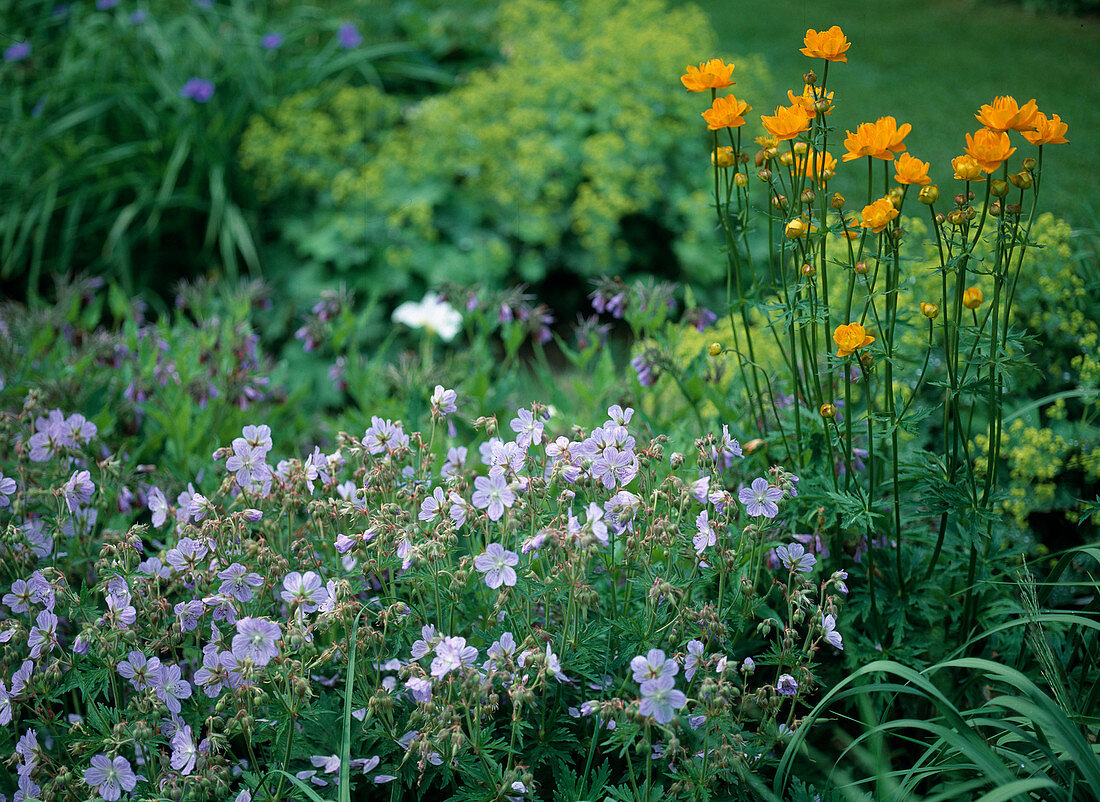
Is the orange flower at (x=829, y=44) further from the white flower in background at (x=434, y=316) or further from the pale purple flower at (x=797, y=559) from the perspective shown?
the white flower in background at (x=434, y=316)

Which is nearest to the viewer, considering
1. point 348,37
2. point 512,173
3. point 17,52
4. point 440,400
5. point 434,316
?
point 440,400

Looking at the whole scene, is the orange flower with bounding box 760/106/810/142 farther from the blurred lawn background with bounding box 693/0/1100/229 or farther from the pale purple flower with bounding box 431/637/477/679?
the pale purple flower with bounding box 431/637/477/679

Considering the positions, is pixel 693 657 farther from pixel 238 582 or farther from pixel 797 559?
pixel 238 582

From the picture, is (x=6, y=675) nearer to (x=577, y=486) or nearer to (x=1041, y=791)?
(x=577, y=486)

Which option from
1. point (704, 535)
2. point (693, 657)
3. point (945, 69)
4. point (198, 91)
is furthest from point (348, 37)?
point (693, 657)

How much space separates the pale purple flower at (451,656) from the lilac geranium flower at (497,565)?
5.0 inches

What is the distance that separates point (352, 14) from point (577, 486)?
5.24 m

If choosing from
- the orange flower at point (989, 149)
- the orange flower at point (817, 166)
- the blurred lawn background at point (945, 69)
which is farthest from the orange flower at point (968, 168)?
the blurred lawn background at point (945, 69)

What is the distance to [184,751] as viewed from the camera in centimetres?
135

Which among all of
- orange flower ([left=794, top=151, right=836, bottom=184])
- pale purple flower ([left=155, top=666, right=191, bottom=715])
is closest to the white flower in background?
orange flower ([left=794, top=151, right=836, bottom=184])

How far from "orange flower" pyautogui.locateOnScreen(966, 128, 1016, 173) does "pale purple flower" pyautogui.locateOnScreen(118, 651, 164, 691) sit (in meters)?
1.67

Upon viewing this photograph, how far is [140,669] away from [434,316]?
94.4 inches

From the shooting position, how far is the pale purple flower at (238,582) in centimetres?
142

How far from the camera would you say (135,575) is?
1539 millimetres
